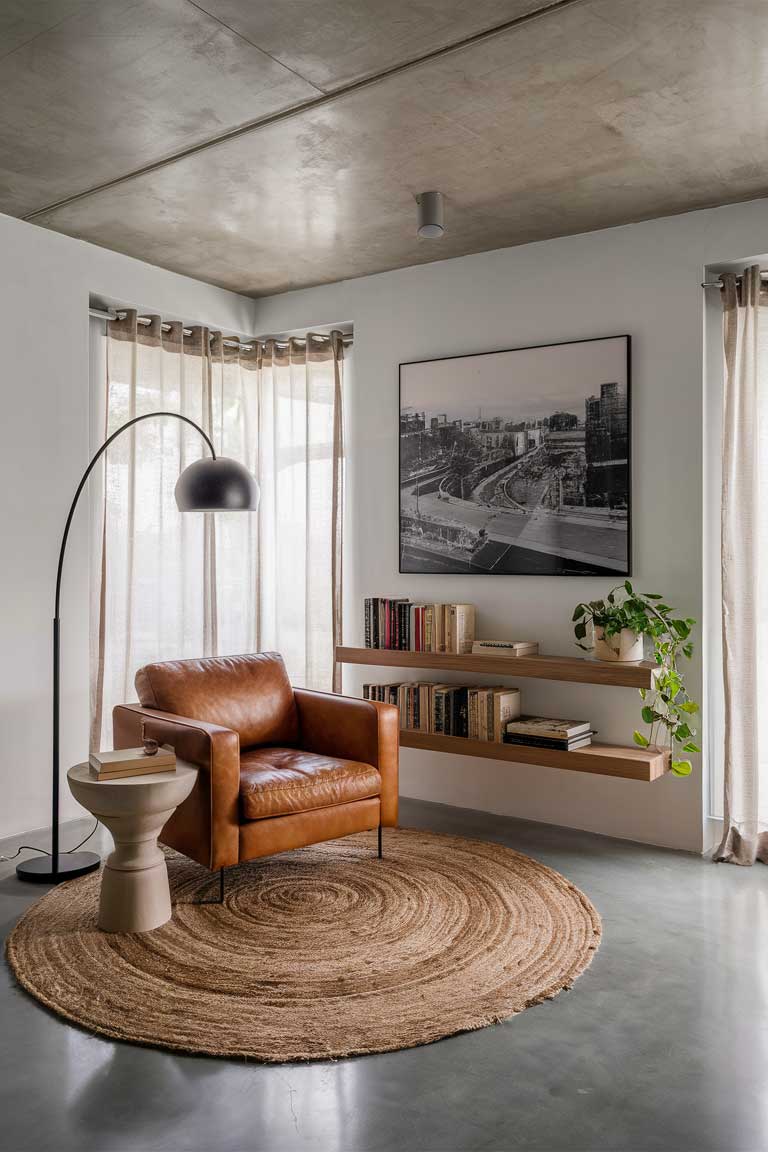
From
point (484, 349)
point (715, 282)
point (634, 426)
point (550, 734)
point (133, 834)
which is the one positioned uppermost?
point (715, 282)

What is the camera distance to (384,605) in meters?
4.55

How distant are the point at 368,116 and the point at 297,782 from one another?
2.34 metres

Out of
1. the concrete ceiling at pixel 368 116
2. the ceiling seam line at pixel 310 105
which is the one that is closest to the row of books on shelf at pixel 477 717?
the concrete ceiling at pixel 368 116

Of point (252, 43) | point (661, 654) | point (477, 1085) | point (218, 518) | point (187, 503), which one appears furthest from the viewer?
point (218, 518)

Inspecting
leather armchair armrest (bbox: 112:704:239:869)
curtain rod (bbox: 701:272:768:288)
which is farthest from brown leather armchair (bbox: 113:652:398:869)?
curtain rod (bbox: 701:272:768:288)

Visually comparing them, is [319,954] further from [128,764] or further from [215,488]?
[215,488]

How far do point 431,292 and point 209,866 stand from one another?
3049 mm

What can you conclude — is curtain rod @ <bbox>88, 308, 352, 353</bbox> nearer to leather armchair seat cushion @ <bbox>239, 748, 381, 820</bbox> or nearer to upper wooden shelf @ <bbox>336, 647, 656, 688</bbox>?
upper wooden shelf @ <bbox>336, 647, 656, 688</bbox>

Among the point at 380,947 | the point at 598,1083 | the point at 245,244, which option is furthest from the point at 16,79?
the point at 598,1083

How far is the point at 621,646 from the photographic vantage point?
12.5 feet

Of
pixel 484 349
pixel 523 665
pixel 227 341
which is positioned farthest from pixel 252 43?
pixel 227 341

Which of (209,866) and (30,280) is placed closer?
(209,866)

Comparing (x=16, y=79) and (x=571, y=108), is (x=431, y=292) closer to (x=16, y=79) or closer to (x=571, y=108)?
(x=571, y=108)

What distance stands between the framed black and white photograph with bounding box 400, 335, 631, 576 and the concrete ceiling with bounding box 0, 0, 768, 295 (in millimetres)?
665
